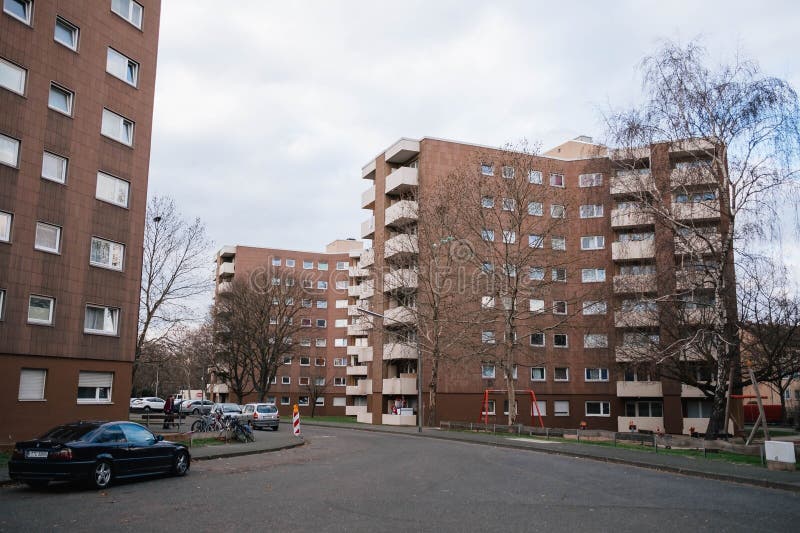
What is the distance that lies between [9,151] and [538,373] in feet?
125

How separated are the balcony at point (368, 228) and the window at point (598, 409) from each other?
22.2 m

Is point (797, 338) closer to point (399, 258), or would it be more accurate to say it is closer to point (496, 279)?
point (496, 279)

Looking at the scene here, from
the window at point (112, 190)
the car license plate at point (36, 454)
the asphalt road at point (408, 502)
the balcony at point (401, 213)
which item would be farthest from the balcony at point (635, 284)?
the car license plate at point (36, 454)

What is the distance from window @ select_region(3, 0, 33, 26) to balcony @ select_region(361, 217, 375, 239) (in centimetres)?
3608

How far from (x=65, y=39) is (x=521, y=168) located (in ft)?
75.7

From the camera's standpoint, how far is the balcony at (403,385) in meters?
49.9

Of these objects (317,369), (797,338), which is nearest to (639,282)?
(797,338)

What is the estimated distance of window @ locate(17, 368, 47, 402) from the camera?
22188mm

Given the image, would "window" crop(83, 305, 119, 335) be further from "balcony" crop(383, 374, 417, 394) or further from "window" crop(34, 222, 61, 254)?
"balcony" crop(383, 374, 417, 394)

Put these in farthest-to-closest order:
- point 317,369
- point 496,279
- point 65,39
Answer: point 317,369 < point 496,279 < point 65,39

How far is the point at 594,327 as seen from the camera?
35656 mm

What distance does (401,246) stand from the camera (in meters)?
46.5

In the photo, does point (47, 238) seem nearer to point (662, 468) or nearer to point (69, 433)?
point (69, 433)

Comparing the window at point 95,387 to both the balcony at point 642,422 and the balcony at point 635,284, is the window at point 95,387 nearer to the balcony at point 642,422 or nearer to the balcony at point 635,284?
the balcony at point 635,284
